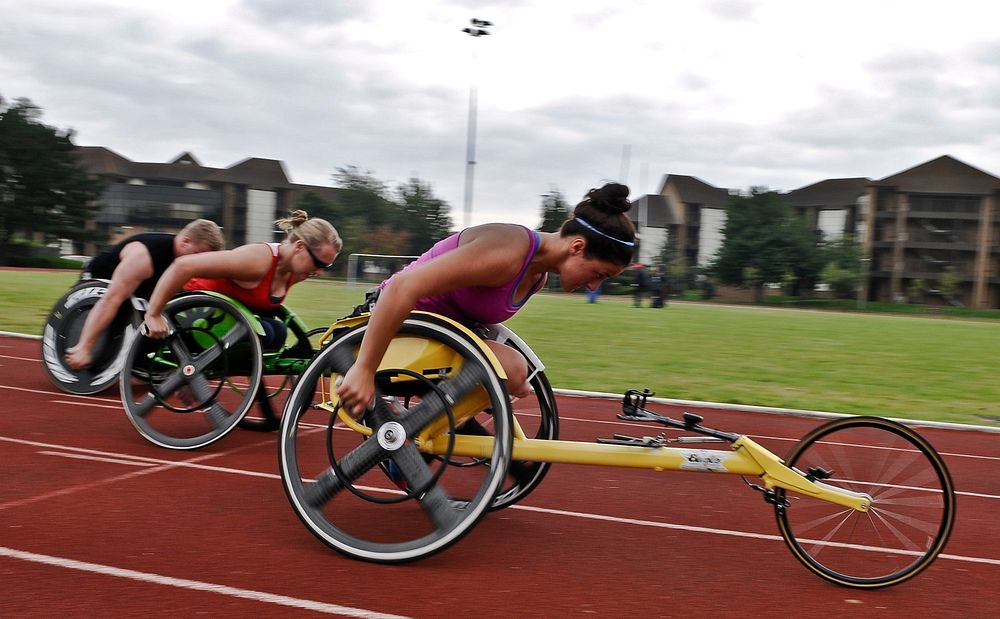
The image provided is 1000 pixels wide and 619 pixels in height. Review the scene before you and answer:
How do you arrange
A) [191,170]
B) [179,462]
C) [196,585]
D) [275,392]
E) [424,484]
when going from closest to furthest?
[196,585]
[424,484]
[179,462]
[275,392]
[191,170]

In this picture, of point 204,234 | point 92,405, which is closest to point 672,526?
point 204,234

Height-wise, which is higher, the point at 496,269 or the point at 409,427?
the point at 496,269

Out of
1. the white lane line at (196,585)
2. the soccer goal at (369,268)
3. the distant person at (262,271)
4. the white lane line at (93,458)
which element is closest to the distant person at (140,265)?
the distant person at (262,271)

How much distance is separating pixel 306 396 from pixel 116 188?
79891mm

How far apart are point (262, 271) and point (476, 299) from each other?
2.19 meters

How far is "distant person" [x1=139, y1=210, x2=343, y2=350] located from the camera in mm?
5117

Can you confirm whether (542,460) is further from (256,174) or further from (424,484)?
(256,174)

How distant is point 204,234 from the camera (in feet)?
19.5

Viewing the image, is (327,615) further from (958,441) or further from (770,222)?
(770,222)

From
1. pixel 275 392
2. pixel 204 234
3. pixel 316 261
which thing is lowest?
pixel 275 392

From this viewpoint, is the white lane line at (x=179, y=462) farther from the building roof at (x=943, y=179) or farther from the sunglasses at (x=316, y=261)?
the building roof at (x=943, y=179)

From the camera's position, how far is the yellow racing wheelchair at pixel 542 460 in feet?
10.8

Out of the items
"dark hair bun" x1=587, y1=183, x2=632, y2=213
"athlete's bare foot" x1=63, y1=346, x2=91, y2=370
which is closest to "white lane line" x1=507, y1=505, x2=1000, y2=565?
"dark hair bun" x1=587, y1=183, x2=632, y2=213

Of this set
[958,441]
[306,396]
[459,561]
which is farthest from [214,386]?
[958,441]
